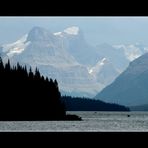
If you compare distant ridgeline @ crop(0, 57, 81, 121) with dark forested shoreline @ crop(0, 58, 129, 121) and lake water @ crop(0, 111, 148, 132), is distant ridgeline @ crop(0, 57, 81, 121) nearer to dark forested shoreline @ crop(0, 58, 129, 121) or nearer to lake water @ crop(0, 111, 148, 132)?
dark forested shoreline @ crop(0, 58, 129, 121)

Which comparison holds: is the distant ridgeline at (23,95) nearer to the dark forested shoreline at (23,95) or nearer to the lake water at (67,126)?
the dark forested shoreline at (23,95)

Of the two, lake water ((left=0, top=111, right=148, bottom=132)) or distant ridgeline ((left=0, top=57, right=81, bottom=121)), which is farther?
distant ridgeline ((left=0, top=57, right=81, bottom=121))

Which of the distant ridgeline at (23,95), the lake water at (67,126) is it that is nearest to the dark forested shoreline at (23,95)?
the distant ridgeline at (23,95)

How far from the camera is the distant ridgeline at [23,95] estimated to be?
99.7 metres

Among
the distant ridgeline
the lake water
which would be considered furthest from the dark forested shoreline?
the lake water

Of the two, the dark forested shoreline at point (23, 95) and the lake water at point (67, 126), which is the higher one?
the dark forested shoreline at point (23, 95)

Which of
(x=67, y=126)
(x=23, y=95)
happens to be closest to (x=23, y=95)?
(x=23, y=95)

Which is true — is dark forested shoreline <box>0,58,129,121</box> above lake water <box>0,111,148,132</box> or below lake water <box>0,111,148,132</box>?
above

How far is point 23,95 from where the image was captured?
3932 inches

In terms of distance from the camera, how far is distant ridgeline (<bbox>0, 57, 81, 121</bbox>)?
9969cm
